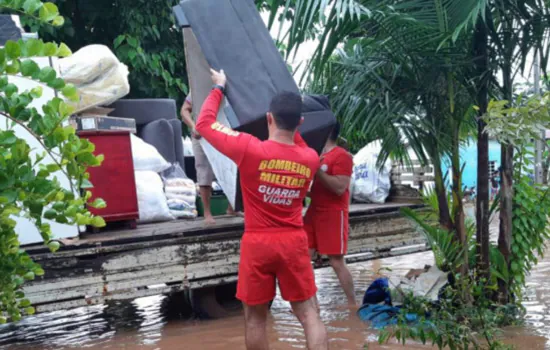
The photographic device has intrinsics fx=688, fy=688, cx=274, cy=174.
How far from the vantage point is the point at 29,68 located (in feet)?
5.90

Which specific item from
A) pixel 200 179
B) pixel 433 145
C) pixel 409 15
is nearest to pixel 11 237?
pixel 409 15

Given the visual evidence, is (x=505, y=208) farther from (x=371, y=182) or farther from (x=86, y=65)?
(x=86, y=65)

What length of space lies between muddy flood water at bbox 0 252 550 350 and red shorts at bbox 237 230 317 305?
4.34 feet

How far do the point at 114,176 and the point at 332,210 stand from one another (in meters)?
1.80

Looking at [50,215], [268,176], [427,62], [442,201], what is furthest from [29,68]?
[442,201]

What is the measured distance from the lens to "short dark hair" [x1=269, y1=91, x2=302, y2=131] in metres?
3.80

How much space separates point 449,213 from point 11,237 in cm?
396

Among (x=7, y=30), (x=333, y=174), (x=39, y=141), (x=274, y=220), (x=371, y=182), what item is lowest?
(x=371, y=182)

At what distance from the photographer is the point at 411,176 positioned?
7.76 m

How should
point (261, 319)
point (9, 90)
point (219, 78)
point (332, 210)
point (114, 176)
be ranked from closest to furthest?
1. point (9, 90)
2. point (261, 319)
3. point (219, 78)
4. point (114, 176)
5. point (332, 210)

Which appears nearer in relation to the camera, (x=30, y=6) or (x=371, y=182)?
(x=30, y=6)

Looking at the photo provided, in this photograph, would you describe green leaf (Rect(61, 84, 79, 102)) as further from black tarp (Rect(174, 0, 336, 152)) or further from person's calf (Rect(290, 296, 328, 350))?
black tarp (Rect(174, 0, 336, 152))

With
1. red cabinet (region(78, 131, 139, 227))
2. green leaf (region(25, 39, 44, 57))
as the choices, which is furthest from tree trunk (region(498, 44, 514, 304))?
green leaf (region(25, 39, 44, 57))

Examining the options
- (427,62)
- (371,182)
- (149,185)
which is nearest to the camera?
(427,62)
